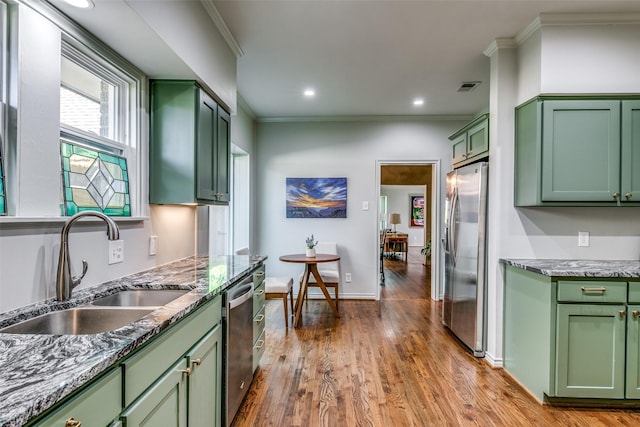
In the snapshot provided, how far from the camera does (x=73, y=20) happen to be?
151 cm

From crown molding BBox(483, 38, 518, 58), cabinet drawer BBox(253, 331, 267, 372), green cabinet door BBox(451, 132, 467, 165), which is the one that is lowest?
cabinet drawer BBox(253, 331, 267, 372)

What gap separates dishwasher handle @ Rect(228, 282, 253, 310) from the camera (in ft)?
6.13

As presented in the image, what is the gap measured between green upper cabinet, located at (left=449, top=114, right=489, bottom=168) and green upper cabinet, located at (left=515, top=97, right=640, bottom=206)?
0.48m

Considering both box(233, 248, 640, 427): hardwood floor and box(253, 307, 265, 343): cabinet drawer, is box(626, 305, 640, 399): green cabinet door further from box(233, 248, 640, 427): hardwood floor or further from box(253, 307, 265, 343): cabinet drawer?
box(253, 307, 265, 343): cabinet drawer

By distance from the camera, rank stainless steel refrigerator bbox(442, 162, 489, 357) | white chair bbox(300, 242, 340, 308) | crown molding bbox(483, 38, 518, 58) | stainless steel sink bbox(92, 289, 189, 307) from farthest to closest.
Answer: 1. white chair bbox(300, 242, 340, 308)
2. stainless steel refrigerator bbox(442, 162, 489, 357)
3. crown molding bbox(483, 38, 518, 58)
4. stainless steel sink bbox(92, 289, 189, 307)

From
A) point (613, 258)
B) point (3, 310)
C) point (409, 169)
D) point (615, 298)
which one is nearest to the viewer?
point (3, 310)

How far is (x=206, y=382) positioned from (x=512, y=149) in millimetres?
2716

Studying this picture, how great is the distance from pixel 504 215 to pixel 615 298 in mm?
869

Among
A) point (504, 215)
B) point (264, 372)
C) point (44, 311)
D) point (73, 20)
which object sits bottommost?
point (264, 372)

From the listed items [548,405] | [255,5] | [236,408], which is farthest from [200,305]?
[548,405]

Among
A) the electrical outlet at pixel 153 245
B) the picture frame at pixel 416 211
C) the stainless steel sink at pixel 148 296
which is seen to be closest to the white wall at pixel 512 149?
the stainless steel sink at pixel 148 296

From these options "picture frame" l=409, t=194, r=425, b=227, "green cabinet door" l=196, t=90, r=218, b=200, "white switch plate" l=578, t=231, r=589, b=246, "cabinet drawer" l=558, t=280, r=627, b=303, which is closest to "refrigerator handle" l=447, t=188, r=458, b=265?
"white switch plate" l=578, t=231, r=589, b=246

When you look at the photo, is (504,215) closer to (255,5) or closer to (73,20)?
(255,5)

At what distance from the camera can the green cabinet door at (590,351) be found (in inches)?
83.6
